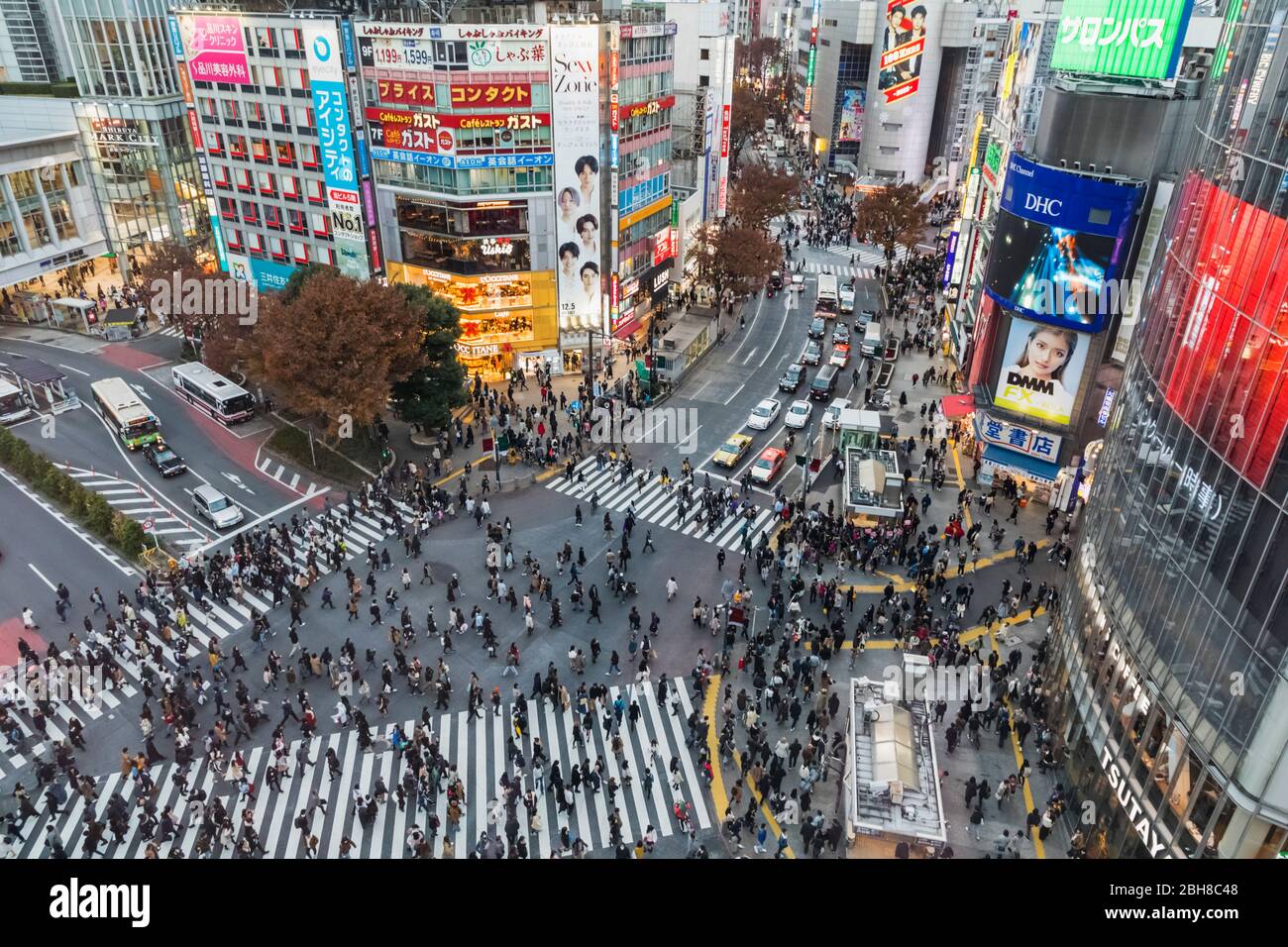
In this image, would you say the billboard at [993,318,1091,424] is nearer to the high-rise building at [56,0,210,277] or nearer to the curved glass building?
the curved glass building

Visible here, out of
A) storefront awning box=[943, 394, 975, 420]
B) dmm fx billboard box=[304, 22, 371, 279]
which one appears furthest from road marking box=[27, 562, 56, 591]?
storefront awning box=[943, 394, 975, 420]

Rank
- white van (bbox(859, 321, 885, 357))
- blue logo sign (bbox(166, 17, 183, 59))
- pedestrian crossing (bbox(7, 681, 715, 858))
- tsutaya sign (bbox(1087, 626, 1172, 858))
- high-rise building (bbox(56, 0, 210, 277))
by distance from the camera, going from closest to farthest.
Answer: tsutaya sign (bbox(1087, 626, 1172, 858)), pedestrian crossing (bbox(7, 681, 715, 858)), blue logo sign (bbox(166, 17, 183, 59)), white van (bbox(859, 321, 885, 357)), high-rise building (bbox(56, 0, 210, 277))

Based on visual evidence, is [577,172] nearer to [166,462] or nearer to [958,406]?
[958,406]

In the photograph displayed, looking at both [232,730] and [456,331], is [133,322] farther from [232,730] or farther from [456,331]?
[232,730]

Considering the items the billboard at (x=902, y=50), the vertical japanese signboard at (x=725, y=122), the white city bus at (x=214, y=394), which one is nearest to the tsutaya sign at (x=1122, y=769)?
the white city bus at (x=214, y=394)

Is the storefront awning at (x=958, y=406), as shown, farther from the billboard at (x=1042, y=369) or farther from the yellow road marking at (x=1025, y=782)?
the yellow road marking at (x=1025, y=782)

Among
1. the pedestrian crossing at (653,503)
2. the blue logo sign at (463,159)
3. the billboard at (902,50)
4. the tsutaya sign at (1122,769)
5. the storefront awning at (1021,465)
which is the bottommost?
the pedestrian crossing at (653,503)

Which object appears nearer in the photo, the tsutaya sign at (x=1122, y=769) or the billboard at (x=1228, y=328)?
the billboard at (x=1228, y=328)
